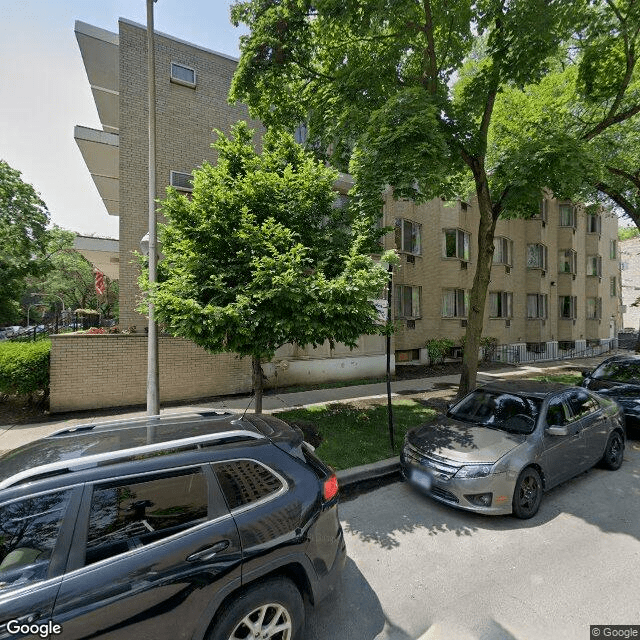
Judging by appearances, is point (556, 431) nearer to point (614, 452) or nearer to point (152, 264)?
point (614, 452)

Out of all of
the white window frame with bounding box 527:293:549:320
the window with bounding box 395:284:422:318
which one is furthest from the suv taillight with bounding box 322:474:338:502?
the white window frame with bounding box 527:293:549:320

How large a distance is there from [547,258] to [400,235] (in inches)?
506

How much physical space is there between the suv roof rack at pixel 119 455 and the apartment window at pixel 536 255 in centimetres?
2307

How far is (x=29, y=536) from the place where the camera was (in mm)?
1932

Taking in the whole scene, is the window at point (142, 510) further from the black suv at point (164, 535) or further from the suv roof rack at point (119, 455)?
the suv roof rack at point (119, 455)

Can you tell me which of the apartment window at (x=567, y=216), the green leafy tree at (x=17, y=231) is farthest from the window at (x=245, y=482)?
the apartment window at (x=567, y=216)

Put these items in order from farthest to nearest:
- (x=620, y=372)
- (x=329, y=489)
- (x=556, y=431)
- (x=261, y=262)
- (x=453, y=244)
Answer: (x=453, y=244)
(x=620, y=372)
(x=261, y=262)
(x=556, y=431)
(x=329, y=489)

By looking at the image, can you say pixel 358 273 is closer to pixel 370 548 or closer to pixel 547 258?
pixel 370 548

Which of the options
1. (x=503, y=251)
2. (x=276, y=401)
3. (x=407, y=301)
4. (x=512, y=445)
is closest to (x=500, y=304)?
(x=503, y=251)

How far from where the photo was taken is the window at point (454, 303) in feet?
56.7

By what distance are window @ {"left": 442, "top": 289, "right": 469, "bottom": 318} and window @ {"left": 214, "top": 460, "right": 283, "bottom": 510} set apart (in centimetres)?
1606

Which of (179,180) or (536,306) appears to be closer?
(179,180)

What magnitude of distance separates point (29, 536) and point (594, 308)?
32.6 metres

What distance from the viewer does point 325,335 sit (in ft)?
19.8
